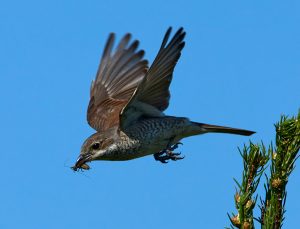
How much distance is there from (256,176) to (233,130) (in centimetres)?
394

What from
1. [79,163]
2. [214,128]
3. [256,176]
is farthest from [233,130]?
[256,176]

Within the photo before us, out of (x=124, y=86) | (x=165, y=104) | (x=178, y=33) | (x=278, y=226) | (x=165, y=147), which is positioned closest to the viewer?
(x=278, y=226)

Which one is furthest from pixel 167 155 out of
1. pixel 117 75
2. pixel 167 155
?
pixel 117 75

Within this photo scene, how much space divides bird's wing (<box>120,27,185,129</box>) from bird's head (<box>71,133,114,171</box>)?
13.6 inches

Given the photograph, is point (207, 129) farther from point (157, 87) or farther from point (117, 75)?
point (117, 75)

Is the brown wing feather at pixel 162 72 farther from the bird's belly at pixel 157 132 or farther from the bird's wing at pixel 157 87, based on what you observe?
the bird's belly at pixel 157 132

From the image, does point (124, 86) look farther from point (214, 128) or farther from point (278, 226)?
point (278, 226)

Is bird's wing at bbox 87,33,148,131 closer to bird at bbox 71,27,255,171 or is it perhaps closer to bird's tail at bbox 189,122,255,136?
bird at bbox 71,27,255,171

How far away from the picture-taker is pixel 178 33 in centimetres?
672

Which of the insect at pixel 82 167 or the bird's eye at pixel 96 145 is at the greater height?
the bird's eye at pixel 96 145

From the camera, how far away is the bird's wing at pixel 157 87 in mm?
6684

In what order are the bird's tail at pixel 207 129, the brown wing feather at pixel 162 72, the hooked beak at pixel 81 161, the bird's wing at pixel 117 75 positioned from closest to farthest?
the brown wing feather at pixel 162 72
the hooked beak at pixel 81 161
the bird's tail at pixel 207 129
the bird's wing at pixel 117 75

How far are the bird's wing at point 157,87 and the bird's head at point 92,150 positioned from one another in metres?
0.35

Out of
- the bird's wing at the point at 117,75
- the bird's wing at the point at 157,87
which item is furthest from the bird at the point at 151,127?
the bird's wing at the point at 117,75
